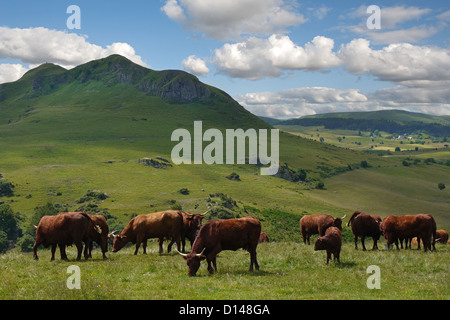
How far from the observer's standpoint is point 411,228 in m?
22.3

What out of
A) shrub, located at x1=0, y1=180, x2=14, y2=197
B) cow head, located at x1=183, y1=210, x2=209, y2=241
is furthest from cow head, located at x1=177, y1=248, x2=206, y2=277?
shrub, located at x1=0, y1=180, x2=14, y2=197

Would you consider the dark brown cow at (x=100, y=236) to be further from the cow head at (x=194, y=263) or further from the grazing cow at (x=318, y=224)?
the grazing cow at (x=318, y=224)

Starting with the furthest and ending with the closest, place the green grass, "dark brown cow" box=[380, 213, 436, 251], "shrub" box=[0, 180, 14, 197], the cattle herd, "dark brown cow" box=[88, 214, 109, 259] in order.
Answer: "shrub" box=[0, 180, 14, 197] → "dark brown cow" box=[380, 213, 436, 251] → "dark brown cow" box=[88, 214, 109, 259] → the cattle herd → the green grass

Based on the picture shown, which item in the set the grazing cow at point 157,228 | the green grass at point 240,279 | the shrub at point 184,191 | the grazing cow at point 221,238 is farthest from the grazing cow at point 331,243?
the shrub at point 184,191

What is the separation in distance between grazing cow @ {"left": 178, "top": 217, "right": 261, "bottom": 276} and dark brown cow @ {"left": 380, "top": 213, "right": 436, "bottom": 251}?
10.7m

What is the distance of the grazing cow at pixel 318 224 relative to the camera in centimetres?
2492

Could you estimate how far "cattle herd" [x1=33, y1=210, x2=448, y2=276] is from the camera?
1625cm

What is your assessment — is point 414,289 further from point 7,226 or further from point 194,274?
point 7,226

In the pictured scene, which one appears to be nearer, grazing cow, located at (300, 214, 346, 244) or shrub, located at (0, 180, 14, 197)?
grazing cow, located at (300, 214, 346, 244)

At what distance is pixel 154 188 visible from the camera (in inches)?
5157

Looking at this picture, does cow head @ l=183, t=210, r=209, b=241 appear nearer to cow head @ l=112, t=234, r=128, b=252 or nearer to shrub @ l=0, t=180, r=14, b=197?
cow head @ l=112, t=234, r=128, b=252

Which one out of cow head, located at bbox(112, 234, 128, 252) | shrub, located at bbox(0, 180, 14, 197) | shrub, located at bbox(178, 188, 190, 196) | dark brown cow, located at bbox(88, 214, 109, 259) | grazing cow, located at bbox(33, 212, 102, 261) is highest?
grazing cow, located at bbox(33, 212, 102, 261)
